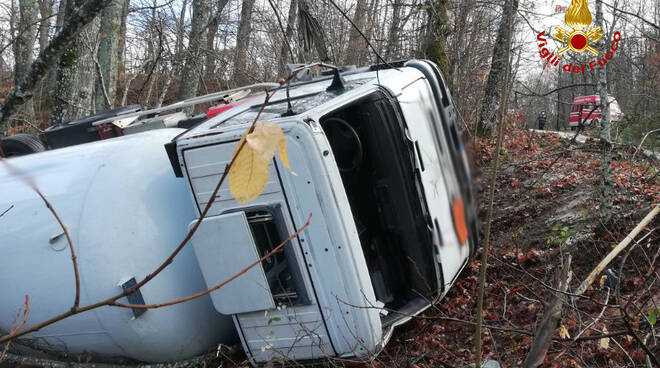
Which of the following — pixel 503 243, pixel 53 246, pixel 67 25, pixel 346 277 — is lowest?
pixel 503 243

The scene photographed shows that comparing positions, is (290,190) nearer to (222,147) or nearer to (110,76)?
(222,147)

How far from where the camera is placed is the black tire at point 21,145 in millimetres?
5820

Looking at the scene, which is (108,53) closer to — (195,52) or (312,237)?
(195,52)

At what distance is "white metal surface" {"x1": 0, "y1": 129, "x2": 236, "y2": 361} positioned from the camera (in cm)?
382

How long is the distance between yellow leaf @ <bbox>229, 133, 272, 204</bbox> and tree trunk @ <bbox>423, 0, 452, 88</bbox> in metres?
9.09

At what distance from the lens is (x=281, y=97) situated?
14.5ft

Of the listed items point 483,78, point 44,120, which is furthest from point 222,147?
point 44,120

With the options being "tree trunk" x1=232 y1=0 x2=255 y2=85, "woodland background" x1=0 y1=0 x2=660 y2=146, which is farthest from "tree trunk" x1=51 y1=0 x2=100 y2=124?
"tree trunk" x1=232 y1=0 x2=255 y2=85

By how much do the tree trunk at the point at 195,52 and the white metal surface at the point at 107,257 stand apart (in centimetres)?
641

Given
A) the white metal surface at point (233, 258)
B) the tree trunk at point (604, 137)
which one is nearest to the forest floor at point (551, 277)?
the tree trunk at point (604, 137)

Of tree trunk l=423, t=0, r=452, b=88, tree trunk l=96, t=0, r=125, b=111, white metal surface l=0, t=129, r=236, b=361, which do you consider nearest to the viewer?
white metal surface l=0, t=129, r=236, b=361

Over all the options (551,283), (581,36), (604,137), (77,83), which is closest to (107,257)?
(551,283)

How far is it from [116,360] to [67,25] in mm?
2776

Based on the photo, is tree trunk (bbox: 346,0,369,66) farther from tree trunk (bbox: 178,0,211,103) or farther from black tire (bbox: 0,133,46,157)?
black tire (bbox: 0,133,46,157)
